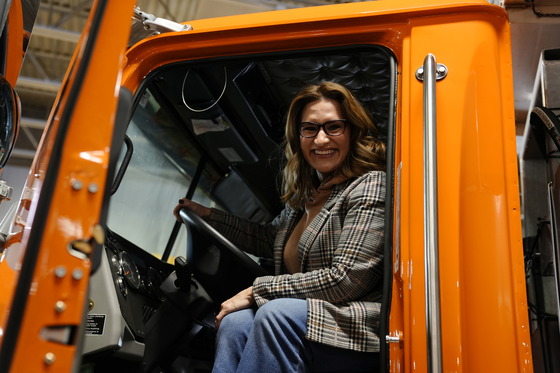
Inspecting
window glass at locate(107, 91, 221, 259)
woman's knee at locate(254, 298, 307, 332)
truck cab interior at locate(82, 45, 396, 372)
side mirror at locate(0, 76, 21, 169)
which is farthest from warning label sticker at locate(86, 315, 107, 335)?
window glass at locate(107, 91, 221, 259)

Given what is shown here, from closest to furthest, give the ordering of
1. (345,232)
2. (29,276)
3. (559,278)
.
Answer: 1. (29,276)
2. (345,232)
3. (559,278)

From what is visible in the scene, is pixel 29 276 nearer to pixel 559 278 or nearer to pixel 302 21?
pixel 302 21

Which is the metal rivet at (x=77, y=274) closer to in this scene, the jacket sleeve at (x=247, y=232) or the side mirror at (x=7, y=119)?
the side mirror at (x=7, y=119)

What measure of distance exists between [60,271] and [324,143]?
1366mm

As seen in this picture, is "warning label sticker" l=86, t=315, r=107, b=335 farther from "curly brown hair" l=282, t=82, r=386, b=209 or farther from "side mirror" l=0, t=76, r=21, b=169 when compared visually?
"curly brown hair" l=282, t=82, r=386, b=209

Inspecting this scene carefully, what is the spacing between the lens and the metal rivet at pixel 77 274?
76cm

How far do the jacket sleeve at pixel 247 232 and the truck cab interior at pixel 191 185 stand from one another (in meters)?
0.16

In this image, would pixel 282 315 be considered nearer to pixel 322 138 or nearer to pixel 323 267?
pixel 323 267

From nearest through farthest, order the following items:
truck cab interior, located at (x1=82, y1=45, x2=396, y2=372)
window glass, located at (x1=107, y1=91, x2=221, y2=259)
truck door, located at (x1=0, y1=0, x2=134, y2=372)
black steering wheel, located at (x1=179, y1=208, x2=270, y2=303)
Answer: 1. truck door, located at (x1=0, y1=0, x2=134, y2=372)
2. truck cab interior, located at (x1=82, y1=45, x2=396, y2=372)
3. black steering wheel, located at (x1=179, y1=208, x2=270, y2=303)
4. window glass, located at (x1=107, y1=91, x2=221, y2=259)

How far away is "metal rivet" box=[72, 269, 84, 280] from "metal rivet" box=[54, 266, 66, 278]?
0.01m

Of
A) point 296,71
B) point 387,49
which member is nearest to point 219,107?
point 296,71

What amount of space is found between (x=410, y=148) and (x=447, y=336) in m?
0.53

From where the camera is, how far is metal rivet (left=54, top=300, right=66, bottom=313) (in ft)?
2.42

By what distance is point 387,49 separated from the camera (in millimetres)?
1771
